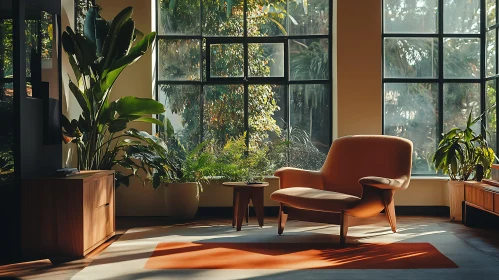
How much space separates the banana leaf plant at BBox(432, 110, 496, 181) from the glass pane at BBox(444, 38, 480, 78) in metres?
0.94

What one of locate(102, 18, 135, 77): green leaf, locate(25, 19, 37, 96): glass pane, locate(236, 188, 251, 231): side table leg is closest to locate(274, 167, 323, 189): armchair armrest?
locate(236, 188, 251, 231): side table leg

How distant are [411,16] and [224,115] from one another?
2678mm

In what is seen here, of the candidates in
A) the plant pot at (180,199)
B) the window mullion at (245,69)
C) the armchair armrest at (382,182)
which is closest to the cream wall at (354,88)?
the plant pot at (180,199)

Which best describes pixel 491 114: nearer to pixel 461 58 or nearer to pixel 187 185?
pixel 461 58

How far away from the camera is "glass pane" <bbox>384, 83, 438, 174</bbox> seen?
26.3 ft

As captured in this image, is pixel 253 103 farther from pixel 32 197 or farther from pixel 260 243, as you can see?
pixel 32 197

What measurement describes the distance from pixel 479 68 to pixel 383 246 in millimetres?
3450

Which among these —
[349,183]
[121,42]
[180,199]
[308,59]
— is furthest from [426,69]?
[121,42]

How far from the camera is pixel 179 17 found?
8.12 meters

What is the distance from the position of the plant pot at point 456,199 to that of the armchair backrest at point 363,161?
1.04 m

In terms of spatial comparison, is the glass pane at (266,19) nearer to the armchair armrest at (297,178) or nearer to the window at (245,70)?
the window at (245,70)

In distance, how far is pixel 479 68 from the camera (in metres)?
8.01

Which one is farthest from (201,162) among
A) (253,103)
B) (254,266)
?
(254,266)

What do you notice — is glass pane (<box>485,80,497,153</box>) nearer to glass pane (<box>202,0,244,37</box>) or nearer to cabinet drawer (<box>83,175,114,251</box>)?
glass pane (<box>202,0,244,37</box>)
